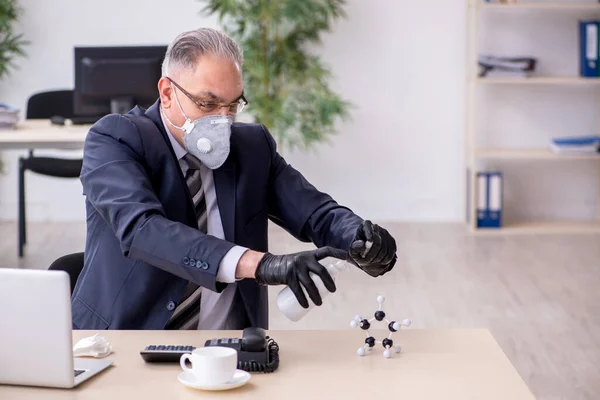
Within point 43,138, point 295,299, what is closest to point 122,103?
point 43,138

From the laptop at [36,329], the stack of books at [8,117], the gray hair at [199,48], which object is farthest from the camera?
the stack of books at [8,117]

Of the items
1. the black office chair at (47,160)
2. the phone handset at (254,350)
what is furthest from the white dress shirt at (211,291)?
the black office chair at (47,160)

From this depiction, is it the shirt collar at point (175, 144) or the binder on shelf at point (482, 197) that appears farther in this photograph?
the binder on shelf at point (482, 197)

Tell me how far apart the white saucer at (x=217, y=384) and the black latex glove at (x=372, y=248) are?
0.37 metres

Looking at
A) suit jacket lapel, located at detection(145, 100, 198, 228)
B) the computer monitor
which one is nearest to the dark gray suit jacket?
suit jacket lapel, located at detection(145, 100, 198, 228)

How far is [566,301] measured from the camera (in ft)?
14.7

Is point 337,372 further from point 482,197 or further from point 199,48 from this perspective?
point 482,197

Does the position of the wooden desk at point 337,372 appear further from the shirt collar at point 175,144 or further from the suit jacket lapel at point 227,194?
the shirt collar at point 175,144

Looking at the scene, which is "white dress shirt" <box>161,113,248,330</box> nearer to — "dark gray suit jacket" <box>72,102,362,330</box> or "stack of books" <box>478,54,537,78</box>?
"dark gray suit jacket" <box>72,102,362,330</box>

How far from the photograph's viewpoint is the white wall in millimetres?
6258

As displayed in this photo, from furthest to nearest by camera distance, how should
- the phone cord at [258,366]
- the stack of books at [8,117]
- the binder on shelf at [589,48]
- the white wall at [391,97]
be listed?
the white wall at [391,97] → the binder on shelf at [589,48] → the stack of books at [8,117] → the phone cord at [258,366]

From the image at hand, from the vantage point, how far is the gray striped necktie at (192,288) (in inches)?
83.7

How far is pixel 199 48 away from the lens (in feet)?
6.94

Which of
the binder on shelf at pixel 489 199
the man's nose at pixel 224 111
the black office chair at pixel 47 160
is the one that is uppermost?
the man's nose at pixel 224 111
